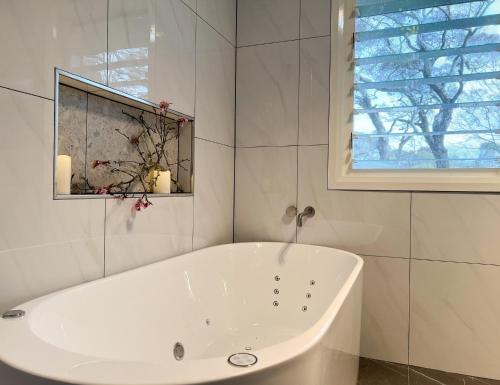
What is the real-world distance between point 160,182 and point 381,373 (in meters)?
1.47

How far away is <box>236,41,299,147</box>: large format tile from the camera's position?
7.34 feet

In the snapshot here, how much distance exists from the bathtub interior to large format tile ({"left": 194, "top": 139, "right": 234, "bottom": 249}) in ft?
0.49

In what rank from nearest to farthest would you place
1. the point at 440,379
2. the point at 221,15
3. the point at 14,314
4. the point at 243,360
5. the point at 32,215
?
the point at 243,360 → the point at 14,314 → the point at 32,215 → the point at 440,379 → the point at 221,15

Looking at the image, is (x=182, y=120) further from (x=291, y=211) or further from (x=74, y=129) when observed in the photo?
(x=291, y=211)

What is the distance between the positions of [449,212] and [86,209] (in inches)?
66.8

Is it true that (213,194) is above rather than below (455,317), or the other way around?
above

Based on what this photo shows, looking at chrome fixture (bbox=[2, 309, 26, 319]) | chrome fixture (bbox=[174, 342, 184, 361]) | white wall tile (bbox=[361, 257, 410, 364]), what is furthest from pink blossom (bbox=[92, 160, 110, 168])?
white wall tile (bbox=[361, 257, 410, 364])

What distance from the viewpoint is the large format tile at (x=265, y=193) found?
2.25 metres

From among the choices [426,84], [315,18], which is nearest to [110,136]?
[315,18]

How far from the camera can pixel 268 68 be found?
2295 millimetres

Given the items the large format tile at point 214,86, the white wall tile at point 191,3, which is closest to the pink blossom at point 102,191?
the large format tile at point 214,86

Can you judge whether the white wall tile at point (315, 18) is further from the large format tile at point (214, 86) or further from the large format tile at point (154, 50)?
the large format tile at point (154, 50)

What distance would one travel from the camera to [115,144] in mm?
1617

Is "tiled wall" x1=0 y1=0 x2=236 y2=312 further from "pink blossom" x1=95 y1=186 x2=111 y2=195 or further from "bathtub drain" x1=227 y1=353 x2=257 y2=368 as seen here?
"bathtub drain" x1=227 y1=353 x2=257 y2=368
